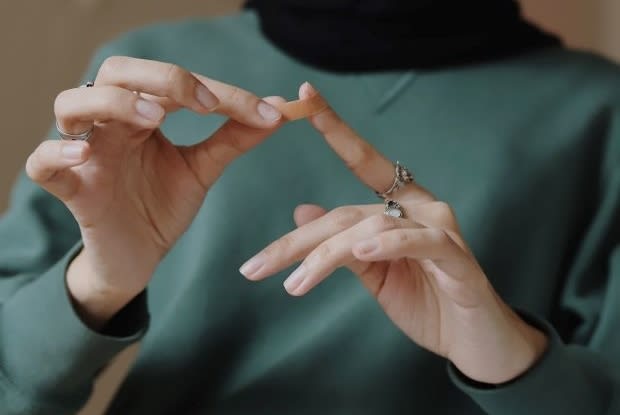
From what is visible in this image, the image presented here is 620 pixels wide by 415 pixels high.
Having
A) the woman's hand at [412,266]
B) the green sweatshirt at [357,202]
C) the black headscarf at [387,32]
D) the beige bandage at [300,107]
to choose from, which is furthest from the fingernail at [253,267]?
the black headscarf at [387,32]

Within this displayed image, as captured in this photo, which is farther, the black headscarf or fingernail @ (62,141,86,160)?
the black headscarf

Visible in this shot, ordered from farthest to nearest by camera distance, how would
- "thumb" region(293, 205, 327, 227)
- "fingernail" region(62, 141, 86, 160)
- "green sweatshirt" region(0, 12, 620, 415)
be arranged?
"green sweatshirt" region(0, 12, 620, 415), "thumb" region(293, 205, 327, 227), "fingernail" region(62, 141, 86, 160)

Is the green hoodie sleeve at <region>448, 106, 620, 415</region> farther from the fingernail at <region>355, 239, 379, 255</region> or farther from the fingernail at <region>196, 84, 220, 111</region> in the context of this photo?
the fingernail at <region>196, 84, 220, 111</region>

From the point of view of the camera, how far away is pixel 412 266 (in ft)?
2.09

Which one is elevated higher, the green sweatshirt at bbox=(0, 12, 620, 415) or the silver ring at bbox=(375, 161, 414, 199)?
the silver ring at bbox=(375, 161, 414, 199)

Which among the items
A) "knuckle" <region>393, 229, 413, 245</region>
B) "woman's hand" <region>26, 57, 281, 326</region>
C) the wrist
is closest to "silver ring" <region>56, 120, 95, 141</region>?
"woman's hand" <region>26, 57, 281, 326</region>

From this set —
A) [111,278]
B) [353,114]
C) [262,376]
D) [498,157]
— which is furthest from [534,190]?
[111,278]

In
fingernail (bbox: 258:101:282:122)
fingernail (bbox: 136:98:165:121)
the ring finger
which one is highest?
fingernail (bbox: 136:98:165:121)

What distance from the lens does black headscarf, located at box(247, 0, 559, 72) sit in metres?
0.83

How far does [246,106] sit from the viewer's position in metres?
0.54

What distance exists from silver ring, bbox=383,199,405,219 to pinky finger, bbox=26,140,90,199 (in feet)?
0.72

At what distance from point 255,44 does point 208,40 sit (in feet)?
0.18

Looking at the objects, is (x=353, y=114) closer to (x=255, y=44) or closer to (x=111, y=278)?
(x=255, y=44)

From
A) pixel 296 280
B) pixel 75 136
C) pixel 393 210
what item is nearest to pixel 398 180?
pixel 393 210
